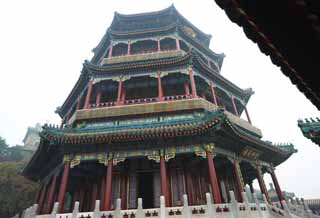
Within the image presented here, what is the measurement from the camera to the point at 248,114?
18500 millimetres

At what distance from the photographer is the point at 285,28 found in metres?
1.88

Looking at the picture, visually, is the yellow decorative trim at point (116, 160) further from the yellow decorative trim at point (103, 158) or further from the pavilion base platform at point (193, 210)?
the pavilion base platform at point (193, 210)

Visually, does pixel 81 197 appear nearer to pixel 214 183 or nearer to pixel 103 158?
pixel 103 158

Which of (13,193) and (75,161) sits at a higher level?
(13,193)

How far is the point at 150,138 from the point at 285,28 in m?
10.1

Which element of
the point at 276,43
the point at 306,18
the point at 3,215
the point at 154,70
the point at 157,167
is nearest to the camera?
the point at 306,18

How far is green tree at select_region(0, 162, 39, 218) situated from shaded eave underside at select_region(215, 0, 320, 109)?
30.1m

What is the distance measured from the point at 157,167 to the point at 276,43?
11.8 meters

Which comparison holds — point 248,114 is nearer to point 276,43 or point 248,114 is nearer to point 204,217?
point 204,217

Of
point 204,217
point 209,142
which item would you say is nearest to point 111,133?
point 209,142

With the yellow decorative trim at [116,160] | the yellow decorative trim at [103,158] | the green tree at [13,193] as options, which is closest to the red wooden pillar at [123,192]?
the yellow decorative trim at [116,160]

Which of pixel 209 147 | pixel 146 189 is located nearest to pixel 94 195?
pixel 146 189

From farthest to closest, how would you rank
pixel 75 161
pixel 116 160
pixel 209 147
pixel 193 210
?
1. pixel 75 161
2. pixel 116 160
3. pixel 209 147
4. pixel 193 210

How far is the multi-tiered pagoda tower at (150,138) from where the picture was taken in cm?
1161
